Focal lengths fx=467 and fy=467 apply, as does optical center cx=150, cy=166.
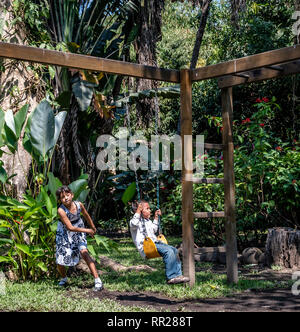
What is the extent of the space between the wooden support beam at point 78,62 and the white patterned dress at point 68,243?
5.87 ft

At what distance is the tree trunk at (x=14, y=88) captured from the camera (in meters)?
7.03

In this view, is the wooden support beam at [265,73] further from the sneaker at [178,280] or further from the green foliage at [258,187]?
the sneaker at [178,280]

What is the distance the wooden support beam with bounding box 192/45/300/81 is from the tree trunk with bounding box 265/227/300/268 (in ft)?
9.41

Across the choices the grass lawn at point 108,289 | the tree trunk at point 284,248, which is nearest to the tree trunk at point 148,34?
the tree trunk at point 284,248

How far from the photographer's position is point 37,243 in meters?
6.16

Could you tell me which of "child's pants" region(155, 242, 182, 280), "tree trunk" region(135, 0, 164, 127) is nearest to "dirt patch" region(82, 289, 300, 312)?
"child's pants" region(155, 242, 182, 280)

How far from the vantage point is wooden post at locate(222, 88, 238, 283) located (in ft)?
18.4

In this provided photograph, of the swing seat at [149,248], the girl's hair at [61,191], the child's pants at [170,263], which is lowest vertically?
the child's pants at [170,263]

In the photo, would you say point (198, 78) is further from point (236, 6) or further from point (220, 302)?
point (236, 6)

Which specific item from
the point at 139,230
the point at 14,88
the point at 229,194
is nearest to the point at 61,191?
the point at 139,230
